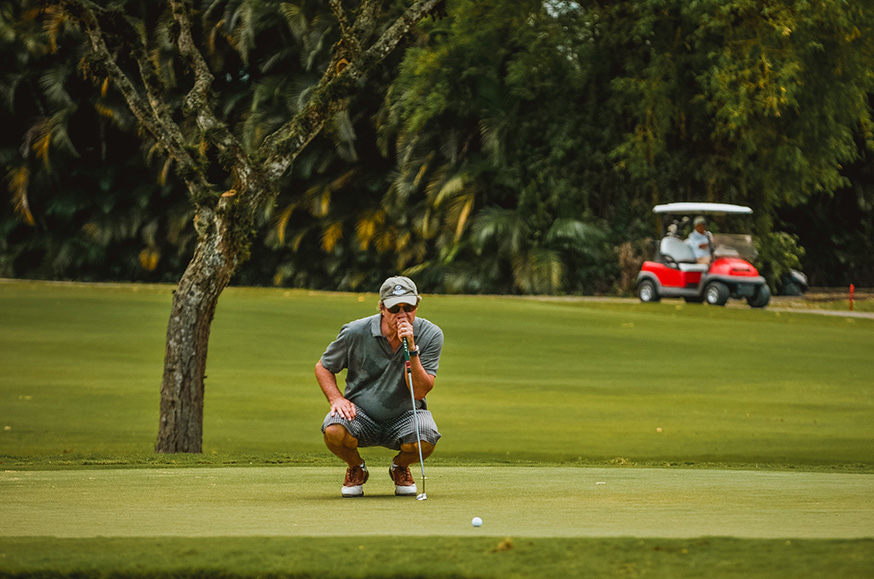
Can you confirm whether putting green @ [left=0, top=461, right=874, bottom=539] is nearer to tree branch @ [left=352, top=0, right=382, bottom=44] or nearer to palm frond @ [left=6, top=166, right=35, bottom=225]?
tree branch @ [left=352, top=0, right=382, bottom=44]

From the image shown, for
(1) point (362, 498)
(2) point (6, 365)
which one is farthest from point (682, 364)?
(1) point (362, 498)

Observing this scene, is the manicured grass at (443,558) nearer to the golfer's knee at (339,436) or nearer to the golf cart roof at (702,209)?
the golfer's knee at (339,436)

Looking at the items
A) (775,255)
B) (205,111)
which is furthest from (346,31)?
(775,255)

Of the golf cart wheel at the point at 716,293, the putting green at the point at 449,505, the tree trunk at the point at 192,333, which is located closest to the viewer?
the putting green at the point at 449,505

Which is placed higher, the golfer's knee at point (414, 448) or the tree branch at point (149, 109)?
the tree branch at point (149, 109)

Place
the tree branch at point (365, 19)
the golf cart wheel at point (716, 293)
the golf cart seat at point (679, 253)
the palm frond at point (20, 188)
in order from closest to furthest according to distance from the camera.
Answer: the tree branch at point (365, 19), the golf cart wheel at point (716, 293), the golf cart seat at point (679, 253), the palm frond at point (20, 188)

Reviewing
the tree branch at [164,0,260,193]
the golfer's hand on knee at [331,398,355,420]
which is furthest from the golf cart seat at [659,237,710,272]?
the golfer's hand on knee at [331,398,355,420]

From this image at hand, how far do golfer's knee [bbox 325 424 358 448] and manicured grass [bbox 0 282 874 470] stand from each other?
3603mm

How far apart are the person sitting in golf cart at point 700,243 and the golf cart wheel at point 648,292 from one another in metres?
1.18

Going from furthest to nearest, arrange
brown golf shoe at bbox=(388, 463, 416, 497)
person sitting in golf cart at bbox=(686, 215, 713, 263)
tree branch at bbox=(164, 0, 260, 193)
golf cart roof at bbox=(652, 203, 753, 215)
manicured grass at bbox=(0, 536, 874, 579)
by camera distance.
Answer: golf cart roof at bbox=(652, 203, 753, 215), person sitting in golf cart at bbox=(686, 215, 713, 263), tree branch at bbox=(164, 0, 260, 193), brown golf shoe at bbox=(388, 463, 416, 497), manicured grass at bbox=(0, 536, 874, 579)

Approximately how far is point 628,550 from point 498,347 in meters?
16.4

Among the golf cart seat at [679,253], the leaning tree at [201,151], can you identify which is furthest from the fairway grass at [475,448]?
the golf cart seat at [679,253]

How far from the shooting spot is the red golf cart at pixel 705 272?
28000 millimetres

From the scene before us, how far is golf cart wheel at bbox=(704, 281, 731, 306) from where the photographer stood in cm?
2794
